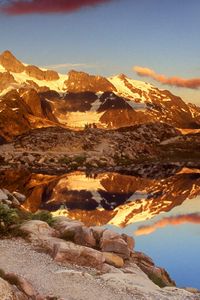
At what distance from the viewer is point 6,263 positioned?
24.0 m

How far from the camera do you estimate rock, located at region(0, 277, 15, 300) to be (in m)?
19.4

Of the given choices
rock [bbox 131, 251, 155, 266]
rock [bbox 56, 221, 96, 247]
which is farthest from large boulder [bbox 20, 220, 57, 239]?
rock [bbox 131, 251, 155, 266]

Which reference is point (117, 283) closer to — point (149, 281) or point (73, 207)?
point (149, 281)

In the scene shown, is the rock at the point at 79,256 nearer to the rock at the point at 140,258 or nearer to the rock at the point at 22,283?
the rock at the point at 22,283

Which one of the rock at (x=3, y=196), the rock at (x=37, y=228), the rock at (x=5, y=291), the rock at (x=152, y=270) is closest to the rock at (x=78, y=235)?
the rock at (x=37, y=228)

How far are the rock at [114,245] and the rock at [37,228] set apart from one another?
2.62m

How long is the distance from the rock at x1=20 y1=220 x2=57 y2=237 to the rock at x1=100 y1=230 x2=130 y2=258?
2616 millimetres

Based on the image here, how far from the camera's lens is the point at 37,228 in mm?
28984

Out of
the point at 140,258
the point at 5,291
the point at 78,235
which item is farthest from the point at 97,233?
the point at 5,291

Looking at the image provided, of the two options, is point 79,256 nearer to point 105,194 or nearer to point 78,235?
point 78,235

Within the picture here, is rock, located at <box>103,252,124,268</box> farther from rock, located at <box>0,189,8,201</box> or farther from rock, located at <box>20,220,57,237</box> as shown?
rock, located at <box>0,189,8,201</box>

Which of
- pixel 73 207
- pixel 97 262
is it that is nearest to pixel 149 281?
pixel 97 262

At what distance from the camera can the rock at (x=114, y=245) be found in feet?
91.7

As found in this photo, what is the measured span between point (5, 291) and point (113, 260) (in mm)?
8386
